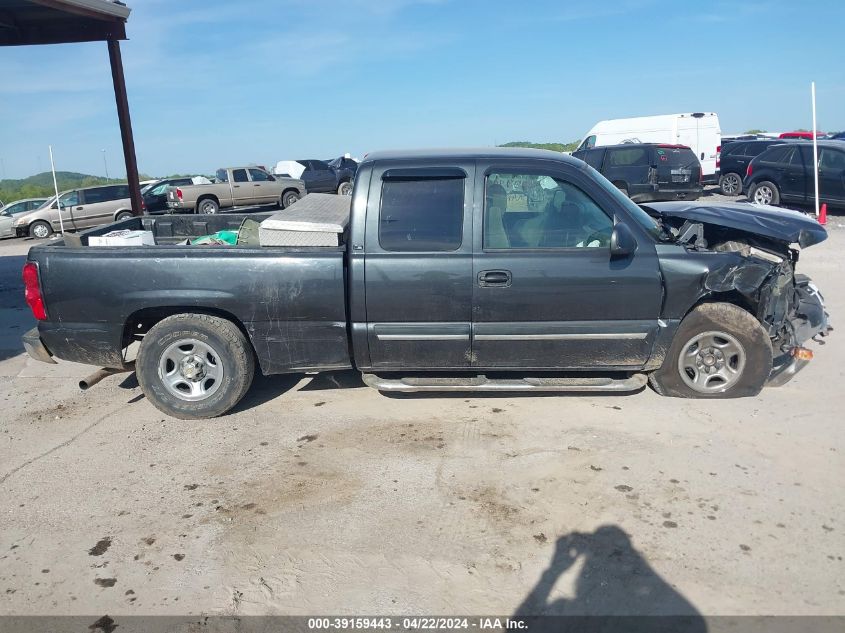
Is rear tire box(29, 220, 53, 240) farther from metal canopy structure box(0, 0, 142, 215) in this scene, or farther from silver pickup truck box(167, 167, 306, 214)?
metal canopy structure box(0, 0, 142, 215)

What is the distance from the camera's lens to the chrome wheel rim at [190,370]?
16.4 feet

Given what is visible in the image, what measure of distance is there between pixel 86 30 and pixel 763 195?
14.5m

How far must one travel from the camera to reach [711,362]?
5.04 m

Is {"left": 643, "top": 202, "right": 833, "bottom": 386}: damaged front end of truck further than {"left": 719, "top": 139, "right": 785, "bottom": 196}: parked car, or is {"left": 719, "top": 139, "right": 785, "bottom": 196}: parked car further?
{"left": 719, "top": 139, "right": 785, "bottom": 196}: parked car

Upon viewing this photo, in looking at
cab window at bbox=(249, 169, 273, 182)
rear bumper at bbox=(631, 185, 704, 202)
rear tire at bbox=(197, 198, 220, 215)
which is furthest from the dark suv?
rear tire at bbox=(197, 198, 220, 215)

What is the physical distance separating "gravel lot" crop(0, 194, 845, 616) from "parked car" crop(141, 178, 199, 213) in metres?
18.3

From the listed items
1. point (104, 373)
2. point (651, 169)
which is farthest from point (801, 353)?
point (651, 169)

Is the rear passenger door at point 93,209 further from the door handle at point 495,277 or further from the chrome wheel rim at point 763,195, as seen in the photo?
the door handle at point 495,277

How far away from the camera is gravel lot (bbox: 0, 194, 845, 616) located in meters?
3.14

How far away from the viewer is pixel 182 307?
496cm

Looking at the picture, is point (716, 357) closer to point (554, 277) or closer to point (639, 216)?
point (639, 216)

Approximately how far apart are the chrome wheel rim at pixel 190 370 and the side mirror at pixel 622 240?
9.56 feet

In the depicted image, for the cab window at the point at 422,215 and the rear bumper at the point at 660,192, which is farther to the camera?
the rear bumper at the point at 660,192

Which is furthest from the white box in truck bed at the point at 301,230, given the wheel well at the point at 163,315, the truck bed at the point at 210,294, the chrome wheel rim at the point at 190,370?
the chrome wheel rim at the point at 190,370
